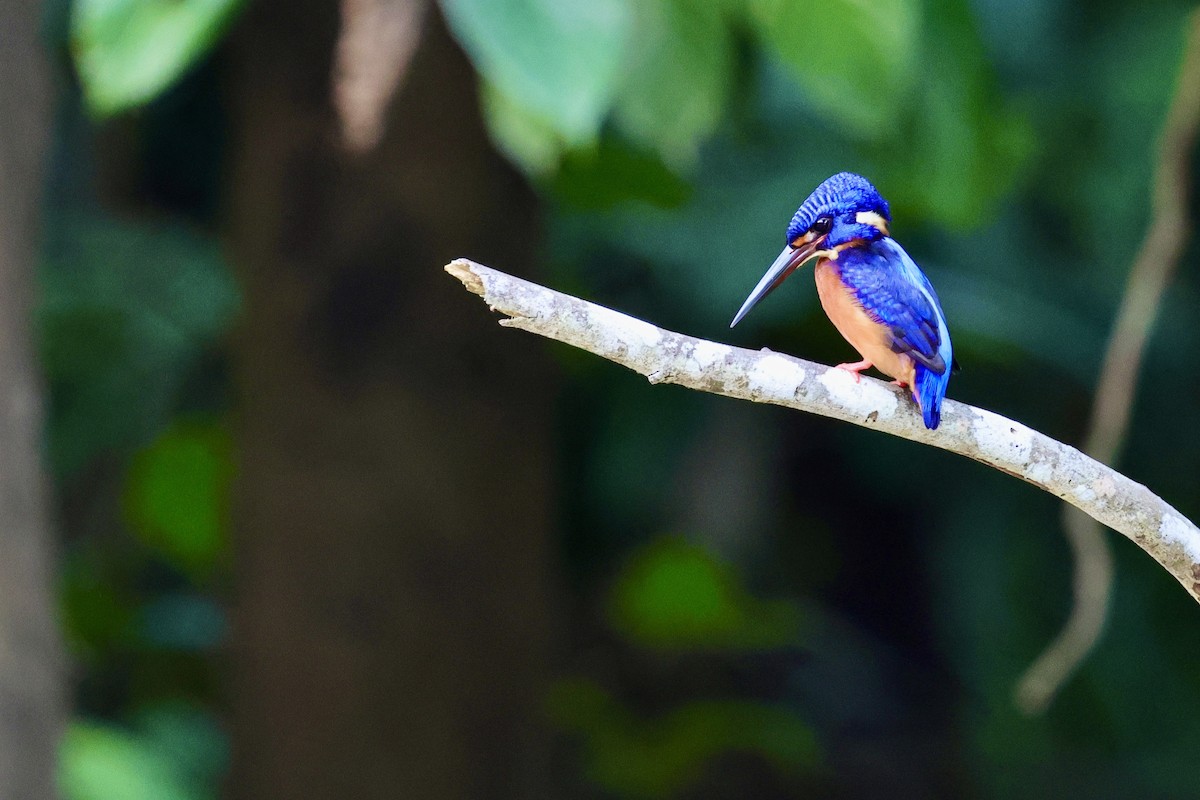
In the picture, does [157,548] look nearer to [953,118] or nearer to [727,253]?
[727,253]

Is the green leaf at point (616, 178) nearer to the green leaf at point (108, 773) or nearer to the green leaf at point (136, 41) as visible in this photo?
the green leaf at point (136, 41)

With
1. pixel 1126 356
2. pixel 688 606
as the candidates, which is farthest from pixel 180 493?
pixel 1126 356

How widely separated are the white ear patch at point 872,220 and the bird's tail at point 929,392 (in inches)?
3.5

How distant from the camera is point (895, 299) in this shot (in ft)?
2.67

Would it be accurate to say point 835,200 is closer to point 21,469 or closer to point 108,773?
point 21,469

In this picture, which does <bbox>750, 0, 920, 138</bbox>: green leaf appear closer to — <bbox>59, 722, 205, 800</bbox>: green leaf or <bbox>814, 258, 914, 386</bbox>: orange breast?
<bbox>814, 258, 914, 386</bbox>: orange breast

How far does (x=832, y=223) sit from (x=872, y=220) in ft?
0.09

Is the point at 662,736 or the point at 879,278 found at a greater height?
the point at 662,736

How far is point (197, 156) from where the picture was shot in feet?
15.3

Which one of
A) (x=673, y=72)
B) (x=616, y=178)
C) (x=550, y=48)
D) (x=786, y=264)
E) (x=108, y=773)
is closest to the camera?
(x=786, y=264)

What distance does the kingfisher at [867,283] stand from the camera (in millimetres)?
801

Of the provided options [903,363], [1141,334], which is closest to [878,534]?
[1141,334]

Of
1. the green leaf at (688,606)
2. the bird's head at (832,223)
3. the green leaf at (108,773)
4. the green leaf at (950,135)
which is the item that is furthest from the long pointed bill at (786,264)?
the green leaf at (688,606)

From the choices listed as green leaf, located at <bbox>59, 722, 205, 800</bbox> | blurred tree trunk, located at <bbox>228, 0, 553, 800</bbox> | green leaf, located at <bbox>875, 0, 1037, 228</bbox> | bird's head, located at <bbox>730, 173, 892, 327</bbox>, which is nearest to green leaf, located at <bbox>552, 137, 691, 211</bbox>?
blurred tree trunk, located at <bbox>228, 0, 553, 800</bbox>
